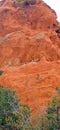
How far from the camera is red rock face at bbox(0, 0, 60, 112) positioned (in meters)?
39.7

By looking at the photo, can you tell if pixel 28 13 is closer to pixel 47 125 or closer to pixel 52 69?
pixel 52 69

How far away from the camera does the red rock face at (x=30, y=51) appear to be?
130 feet

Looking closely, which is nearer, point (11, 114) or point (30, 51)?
point (11, 114)

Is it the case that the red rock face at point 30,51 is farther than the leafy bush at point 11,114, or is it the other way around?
the red rock face at point 30,51

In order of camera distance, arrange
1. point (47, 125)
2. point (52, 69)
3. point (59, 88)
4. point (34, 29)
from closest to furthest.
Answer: point (47, 125)
point (59, 88)
point (52, 69)
point (34, 29)

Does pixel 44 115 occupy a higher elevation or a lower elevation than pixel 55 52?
higher

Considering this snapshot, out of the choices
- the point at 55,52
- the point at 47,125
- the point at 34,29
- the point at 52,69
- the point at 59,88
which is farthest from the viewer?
the point at 34,29

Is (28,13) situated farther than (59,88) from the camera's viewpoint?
Yes

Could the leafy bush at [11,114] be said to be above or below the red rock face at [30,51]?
above

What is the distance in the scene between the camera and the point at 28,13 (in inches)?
2195

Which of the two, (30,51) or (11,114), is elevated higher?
(11,114)

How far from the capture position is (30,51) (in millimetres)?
49344

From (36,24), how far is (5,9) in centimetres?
502

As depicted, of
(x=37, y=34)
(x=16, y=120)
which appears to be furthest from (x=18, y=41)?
(x=16, y=120)
